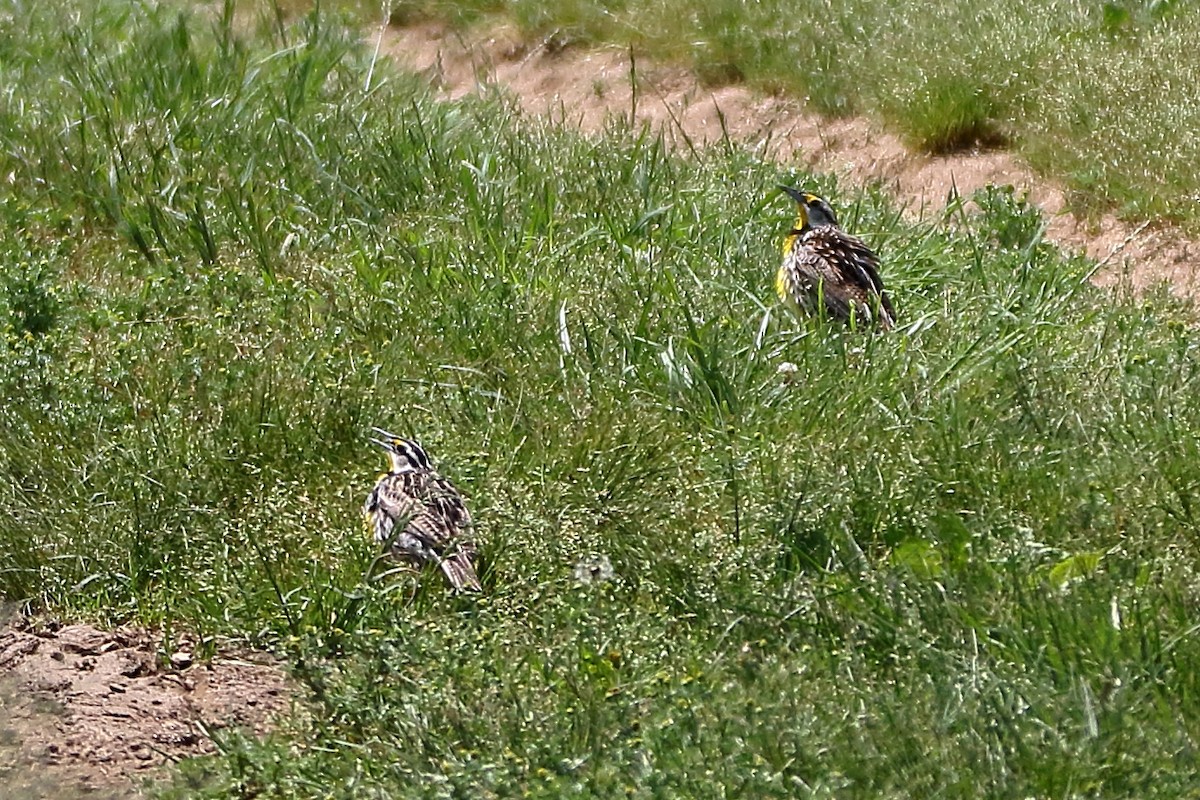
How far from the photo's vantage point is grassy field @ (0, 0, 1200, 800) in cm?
399

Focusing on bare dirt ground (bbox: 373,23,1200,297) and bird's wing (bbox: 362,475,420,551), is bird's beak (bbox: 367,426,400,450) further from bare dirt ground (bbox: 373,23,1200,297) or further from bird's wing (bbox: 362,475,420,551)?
bare dirt ground (bbox: 373,23,1200,297)

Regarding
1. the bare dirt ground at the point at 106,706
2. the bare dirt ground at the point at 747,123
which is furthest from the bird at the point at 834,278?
the bare dirt ground at the point at 106,706

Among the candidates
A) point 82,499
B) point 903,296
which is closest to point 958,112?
point 903,296

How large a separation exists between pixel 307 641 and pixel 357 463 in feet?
3.53

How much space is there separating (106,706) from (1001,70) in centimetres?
574

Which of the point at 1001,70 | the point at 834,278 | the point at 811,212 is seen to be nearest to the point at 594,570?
the point at 834,278

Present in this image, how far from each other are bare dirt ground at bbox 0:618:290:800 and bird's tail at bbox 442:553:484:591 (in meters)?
0.54

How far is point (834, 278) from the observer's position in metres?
6.30

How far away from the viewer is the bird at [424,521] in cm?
477

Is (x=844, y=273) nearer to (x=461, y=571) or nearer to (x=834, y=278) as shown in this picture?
(x=834, y=278)

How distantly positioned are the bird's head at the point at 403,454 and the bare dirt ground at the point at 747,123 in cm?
321

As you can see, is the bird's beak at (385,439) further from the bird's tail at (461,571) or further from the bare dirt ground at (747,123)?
the bare dirt ground at (747,123)

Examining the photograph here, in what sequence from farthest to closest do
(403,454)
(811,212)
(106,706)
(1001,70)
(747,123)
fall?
1. (747,123)
2. (1001,70)
3. (811,212)
4. (403,454)
5. (106,706)

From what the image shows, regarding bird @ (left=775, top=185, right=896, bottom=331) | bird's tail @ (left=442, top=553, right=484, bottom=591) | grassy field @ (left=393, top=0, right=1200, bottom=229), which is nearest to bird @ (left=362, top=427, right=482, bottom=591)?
bird's tail @ (left=442, top=553, right=484, bottom=591)
